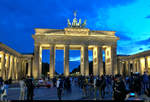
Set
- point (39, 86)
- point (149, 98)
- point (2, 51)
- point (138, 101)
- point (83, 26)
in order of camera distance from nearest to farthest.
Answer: point (149, 98) < point (138, 101) < point (39, 86) < point (2, 51) < point (83, 26)

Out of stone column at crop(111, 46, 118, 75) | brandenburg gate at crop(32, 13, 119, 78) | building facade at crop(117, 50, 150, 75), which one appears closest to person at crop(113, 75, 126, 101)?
building facade at crop(117, 50, 150, 75)

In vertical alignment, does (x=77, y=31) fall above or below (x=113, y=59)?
above

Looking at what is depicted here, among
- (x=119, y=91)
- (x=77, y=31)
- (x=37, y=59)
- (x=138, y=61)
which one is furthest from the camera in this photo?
(x=77, y=31)

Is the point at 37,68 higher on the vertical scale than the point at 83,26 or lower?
lower

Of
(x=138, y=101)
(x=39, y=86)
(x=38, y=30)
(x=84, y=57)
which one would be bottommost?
(x=39, y=86)

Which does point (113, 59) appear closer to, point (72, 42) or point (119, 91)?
point (72, 42)

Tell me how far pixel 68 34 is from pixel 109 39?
532 inches

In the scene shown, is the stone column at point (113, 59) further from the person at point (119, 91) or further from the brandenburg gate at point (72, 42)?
the person at point (119, 91)

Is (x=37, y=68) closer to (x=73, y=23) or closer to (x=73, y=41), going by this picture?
(x=73, y=41)

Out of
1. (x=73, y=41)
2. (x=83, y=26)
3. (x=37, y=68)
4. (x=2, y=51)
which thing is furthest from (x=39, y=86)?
A: (x=83, y=26)

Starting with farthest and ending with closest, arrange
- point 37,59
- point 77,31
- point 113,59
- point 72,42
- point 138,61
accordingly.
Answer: point 113,59
point 77,31
point 72,42
point 138,61
point 37,59

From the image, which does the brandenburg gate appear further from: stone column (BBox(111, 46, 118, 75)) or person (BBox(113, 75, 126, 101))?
person (BBox(113, 75, 126, 101))

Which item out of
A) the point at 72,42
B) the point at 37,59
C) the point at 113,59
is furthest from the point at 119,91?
the point at 113,59

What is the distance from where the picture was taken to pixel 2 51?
38.3 meters
